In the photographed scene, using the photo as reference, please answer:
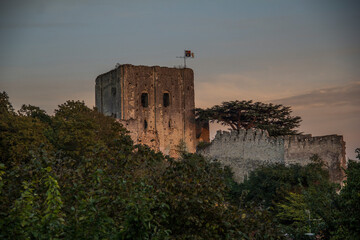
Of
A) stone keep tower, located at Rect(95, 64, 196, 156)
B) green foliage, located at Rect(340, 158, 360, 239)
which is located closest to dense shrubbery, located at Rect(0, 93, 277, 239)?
green foliage, located at Rect(340, 158, 360, 239)

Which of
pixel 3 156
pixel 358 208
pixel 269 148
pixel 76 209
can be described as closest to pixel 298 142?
pixel 269 148

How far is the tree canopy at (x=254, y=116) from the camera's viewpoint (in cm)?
4747

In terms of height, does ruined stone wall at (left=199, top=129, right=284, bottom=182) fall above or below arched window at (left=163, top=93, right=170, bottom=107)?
below

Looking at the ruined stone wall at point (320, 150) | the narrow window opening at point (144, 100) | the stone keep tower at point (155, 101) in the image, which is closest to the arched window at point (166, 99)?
the stone keep tower at point (155, 101)

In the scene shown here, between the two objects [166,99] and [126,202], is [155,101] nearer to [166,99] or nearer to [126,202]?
[166,99]

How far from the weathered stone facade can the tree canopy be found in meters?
7.76

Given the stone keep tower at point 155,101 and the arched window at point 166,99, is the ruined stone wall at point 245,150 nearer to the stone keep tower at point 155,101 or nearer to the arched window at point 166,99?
the stone keep tower at point 155,101

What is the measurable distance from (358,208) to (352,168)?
6.35 ft

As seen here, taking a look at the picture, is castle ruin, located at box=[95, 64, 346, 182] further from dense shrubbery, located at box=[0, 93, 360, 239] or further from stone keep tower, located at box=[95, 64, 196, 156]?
dense shrubbery, located at box=[0, 93, 360, 239]

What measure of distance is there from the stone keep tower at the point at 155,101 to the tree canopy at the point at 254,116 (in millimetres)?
3450

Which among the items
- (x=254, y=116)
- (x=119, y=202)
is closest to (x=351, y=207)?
(x=119, y=202)

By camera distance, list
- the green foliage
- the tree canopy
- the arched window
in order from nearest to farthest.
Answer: the green foliage → the tree canopy → the arched window

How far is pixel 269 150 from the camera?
115 feet

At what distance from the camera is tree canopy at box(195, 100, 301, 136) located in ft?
156
